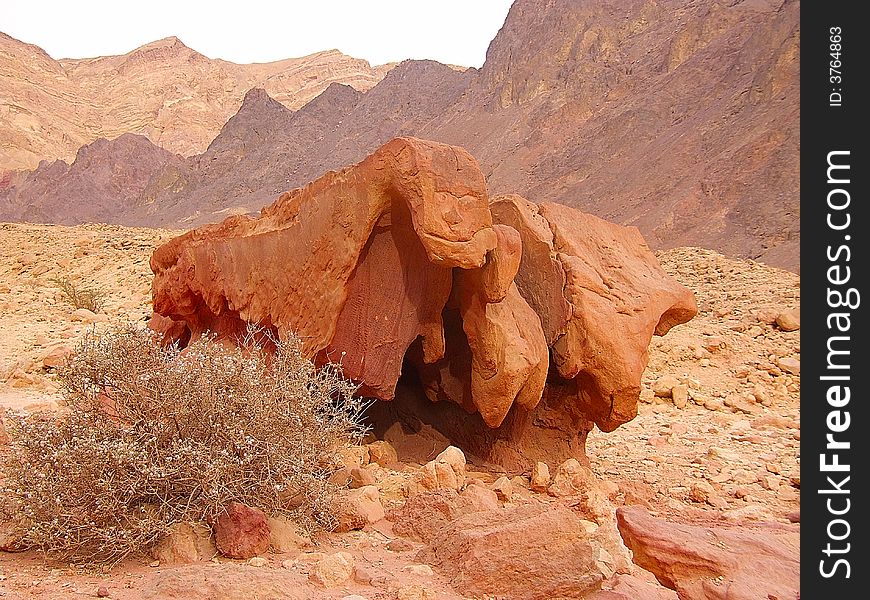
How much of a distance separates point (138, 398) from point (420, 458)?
101 inches

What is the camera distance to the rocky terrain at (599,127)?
22781 millimetres

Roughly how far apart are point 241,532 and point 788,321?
31.2 feet

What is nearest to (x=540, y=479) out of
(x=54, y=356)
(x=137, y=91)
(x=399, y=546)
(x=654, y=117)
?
(x=399, y=546)

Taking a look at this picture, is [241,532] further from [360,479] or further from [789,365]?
[789,365]

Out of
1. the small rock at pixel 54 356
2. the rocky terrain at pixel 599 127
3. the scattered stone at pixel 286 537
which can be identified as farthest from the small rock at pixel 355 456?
the rocky terrain at pixel 599 127

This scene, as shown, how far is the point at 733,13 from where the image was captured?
3023 centimetres

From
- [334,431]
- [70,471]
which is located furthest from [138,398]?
[334,431]

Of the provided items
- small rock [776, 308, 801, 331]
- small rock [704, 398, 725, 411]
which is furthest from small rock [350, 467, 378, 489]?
small rock [776, 308, 801, 331]

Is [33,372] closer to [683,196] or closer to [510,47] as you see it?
[683,196]

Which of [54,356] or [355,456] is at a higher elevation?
[54,356]

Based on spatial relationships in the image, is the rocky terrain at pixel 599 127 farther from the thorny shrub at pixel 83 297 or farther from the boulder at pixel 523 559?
the boulder at pixel 523 559

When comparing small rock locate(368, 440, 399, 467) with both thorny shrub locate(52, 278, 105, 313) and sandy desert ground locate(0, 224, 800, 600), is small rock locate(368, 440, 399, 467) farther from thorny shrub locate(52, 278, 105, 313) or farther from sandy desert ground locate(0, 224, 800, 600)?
thorny shrub locate(52, 278, 105, 313)

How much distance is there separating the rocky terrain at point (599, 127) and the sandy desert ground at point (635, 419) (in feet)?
25.3

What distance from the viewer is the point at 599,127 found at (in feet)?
98.7
